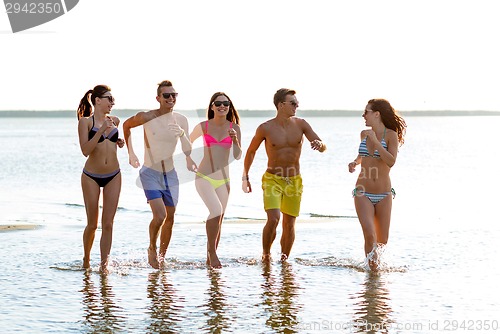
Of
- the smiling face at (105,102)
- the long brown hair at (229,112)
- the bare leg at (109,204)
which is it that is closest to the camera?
the smiling face at (105,102)

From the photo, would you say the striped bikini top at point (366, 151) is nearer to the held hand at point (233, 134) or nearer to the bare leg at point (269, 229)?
the bare leg at point (269, 229)

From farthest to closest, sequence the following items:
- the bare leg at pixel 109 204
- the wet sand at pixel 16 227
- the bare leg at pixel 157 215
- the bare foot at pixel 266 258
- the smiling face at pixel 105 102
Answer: the wet sand at pixel 16 227 < the bare foot at pixel 266 258 < the bare leg at pixel 157 215 < the bare leg at pixel 109 204 < the smiling face at pixel 105 102

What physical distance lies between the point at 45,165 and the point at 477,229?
3033cm

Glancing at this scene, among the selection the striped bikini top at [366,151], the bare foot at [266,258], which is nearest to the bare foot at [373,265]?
the striped bikini top at [366,151]

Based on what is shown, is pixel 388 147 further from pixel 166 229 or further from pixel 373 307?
pixel 166 229

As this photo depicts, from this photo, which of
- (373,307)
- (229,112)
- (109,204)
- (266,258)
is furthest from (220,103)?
(373,307)

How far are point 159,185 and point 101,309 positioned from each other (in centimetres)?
238

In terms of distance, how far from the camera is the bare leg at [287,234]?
10727 millimetres

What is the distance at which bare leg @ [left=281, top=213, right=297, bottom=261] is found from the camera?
35.2 feet

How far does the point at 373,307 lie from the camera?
8.24m

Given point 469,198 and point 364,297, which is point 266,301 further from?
point 469,198

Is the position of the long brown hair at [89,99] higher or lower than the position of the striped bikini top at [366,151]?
higher

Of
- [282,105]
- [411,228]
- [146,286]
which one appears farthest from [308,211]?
[146,286]

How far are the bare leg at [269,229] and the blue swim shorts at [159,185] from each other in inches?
48.4
